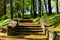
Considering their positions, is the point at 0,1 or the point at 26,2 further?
the point at 26,2

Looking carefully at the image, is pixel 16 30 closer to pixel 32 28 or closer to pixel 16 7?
pixel 32 28

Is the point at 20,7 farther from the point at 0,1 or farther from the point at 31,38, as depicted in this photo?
the point at 31,38

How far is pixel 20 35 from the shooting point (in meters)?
11.4

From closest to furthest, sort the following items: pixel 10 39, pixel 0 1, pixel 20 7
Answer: pixel 10 39 < pixel 0 1 < pixel 20 7

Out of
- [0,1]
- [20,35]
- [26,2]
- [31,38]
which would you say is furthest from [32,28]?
[26,2]

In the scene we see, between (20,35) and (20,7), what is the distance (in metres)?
18.6

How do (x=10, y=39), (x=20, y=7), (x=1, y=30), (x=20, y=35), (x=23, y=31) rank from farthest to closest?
(x=20, y=7) → (x=1, y=30) → (x=23, y=31) → (x=20, y=35) → (x=10, y=39)

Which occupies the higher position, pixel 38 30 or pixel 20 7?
pixel 20 7

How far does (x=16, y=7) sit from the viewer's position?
28.6 meters

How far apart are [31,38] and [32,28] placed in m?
2.49

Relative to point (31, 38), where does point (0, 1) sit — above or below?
above

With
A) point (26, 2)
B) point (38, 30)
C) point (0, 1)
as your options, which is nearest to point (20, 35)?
point (38, 30)

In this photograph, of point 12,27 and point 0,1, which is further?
point 0,1

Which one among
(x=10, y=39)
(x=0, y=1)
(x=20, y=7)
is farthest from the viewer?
(x=20, y=7)
